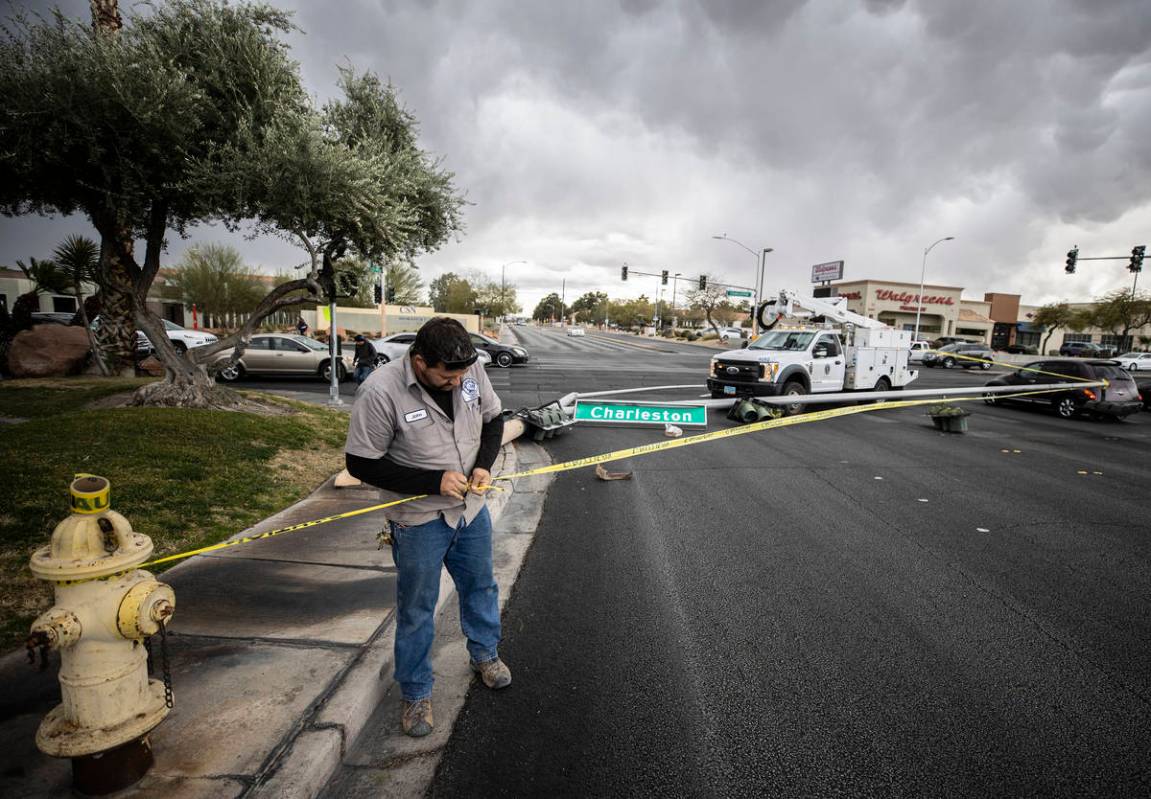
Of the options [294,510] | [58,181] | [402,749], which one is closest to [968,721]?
[402,749]

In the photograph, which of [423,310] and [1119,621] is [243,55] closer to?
[1119,621]

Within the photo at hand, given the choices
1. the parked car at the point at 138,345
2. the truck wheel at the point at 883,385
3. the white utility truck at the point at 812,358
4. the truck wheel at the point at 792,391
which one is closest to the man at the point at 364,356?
the parked car at the point at 138,345

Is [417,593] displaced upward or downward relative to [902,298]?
downward

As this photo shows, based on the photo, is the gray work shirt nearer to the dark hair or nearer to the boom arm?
the dark hair

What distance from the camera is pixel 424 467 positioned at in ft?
9.09

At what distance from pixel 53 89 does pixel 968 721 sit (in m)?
10.6

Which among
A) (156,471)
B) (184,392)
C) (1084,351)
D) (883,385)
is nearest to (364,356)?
(184,392)

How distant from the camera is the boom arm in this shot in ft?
53.5

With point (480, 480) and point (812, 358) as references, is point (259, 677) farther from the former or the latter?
point (812, 358)

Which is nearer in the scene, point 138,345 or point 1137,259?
point 138,345

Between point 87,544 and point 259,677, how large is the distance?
1.25 meters

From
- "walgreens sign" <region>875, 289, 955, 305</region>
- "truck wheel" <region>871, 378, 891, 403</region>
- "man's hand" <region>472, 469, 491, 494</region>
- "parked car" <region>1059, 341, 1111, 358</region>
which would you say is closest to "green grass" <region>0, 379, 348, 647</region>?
"man's hand" <region>472, 469, 491, 494</region>

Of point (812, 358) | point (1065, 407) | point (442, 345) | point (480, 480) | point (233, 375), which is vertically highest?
point (442, 345)

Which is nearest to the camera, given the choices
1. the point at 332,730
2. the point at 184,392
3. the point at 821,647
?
the point at 332,730
